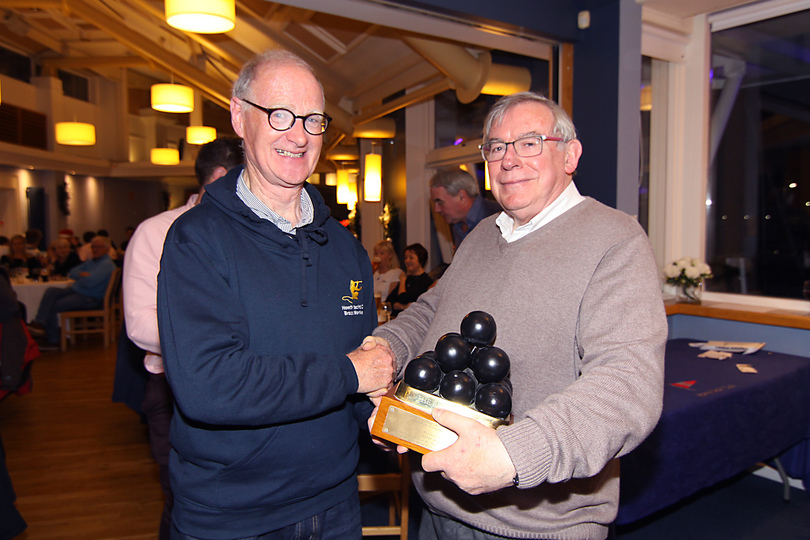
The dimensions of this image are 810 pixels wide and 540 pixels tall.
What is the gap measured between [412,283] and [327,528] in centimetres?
365

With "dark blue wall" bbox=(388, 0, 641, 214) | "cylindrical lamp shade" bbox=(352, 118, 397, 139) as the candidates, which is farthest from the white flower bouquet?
"cylindrical lamp shade" bbox=(352, 118, 397, 139)

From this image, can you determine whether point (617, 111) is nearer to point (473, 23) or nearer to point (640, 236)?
point (473, 23)

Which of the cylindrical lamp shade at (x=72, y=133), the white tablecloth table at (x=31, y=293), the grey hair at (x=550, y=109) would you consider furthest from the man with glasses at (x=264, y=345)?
the cylindrical lamp shade at (x=72, y=133)

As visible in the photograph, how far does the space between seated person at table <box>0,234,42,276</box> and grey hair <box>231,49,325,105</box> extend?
794 cm

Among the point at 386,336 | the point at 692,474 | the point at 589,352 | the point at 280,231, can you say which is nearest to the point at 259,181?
the point at 280,231

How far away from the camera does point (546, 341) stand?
133cm

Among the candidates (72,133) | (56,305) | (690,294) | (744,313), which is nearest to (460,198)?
(690,294)

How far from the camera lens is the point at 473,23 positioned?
3.02 metres

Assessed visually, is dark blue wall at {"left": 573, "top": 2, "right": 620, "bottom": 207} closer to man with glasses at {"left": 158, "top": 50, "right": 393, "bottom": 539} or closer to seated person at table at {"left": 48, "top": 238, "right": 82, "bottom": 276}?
man with glasses at {"left": 158, "top": 50, "right": 393, "bottom": 539}

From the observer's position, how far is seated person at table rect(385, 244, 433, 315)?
16.2 feet

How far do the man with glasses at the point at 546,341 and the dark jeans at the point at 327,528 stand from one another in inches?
8.2

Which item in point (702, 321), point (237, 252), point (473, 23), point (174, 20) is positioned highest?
point (174, 20)

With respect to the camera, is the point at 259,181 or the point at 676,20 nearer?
the point at 259,181

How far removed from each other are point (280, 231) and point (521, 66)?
188 inches
